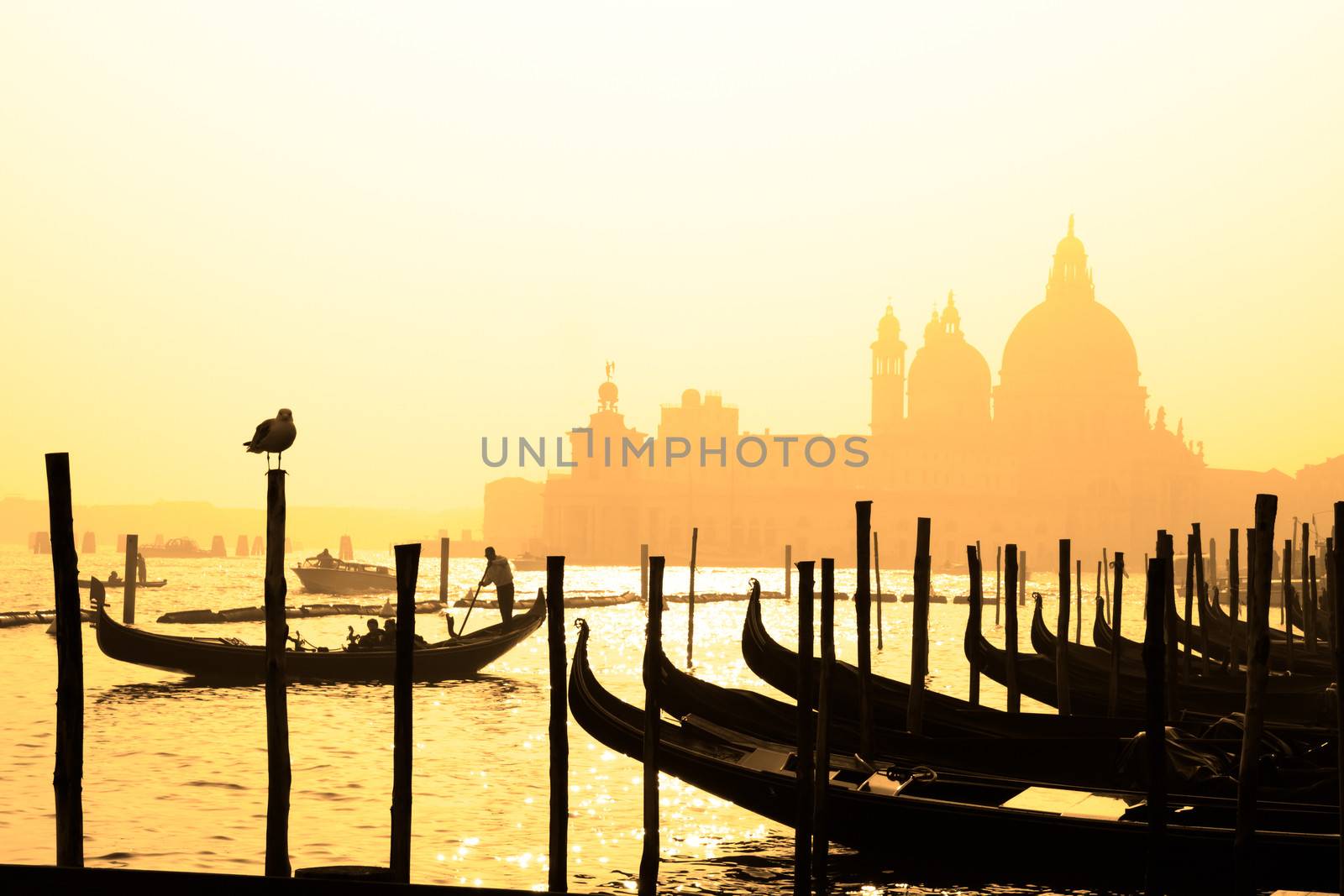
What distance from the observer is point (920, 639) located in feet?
40.5

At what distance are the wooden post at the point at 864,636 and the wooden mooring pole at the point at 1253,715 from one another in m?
3.00

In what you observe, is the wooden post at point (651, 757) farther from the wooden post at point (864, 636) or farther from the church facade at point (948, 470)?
the church facade at point (948, 470)

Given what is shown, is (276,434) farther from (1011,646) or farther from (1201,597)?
(1201,597)

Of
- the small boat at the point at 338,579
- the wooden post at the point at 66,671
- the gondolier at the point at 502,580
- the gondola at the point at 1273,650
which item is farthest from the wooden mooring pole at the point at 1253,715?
the small boat at the point at 338,579

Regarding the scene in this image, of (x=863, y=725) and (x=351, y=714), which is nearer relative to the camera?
(x=863, y=725)

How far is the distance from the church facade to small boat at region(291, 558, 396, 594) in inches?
1659

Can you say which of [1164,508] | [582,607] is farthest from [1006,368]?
[582,607]

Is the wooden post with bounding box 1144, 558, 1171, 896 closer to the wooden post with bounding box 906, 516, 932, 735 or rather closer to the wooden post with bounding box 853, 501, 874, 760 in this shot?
the wooden post with bounding box 853, 501, 874, 760

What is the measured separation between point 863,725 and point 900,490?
90142 millimetres

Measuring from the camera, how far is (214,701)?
18797 millimetres

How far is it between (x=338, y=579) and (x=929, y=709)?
4425 centimetres

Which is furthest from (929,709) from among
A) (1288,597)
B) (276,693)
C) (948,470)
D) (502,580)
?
(948,470)

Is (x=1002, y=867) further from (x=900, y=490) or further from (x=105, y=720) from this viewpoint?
(x=900, y=490)

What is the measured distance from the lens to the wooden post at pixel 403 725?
25.7 ft
